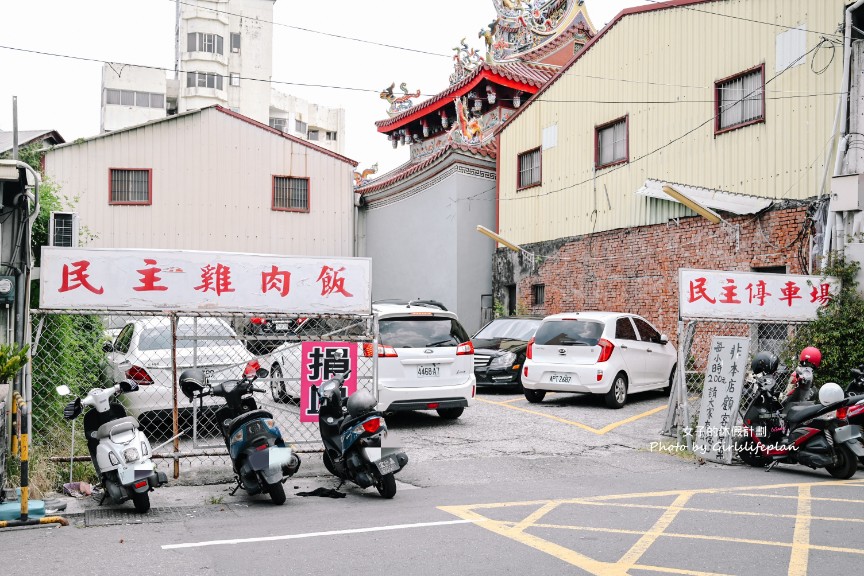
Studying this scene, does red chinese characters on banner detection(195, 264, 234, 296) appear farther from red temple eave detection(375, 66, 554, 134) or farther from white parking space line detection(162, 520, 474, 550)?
red temple eave detection(375, 66, 554, 134)

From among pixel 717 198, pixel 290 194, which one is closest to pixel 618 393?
pixel 717 198

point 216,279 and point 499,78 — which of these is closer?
point 216,279

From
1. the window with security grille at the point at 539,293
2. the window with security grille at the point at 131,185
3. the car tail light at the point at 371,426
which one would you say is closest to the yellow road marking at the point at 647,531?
the car tail light at the point at 371,426

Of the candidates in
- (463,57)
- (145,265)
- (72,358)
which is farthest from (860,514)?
(463,57)

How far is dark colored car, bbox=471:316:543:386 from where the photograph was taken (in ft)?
49.4

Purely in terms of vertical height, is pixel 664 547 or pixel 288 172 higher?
pixel 288 172

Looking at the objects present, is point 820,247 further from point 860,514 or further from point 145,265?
point 145,265

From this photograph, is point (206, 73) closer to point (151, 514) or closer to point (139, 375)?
point (139, 375)

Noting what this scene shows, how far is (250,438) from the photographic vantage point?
7070 millimetres

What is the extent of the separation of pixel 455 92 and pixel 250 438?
62.3 feet

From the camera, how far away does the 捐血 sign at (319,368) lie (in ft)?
27.3

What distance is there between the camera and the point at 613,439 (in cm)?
1062

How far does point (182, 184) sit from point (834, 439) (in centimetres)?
1876

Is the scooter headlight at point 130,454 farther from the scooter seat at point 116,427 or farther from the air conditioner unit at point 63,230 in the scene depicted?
the air conditioner unit at point 63,230
